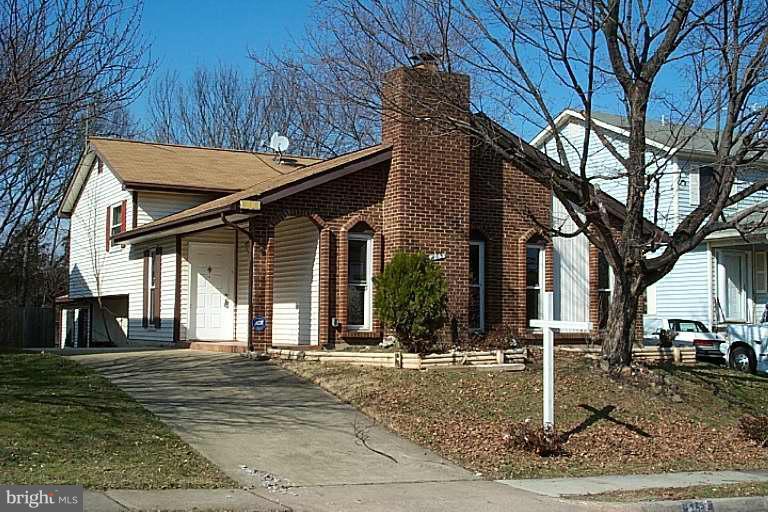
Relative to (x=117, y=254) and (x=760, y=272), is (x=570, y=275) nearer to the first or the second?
(x=117, y=254)

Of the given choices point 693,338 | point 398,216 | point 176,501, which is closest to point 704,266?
point 693,338

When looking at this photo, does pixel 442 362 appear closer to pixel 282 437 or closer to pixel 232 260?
pixel 282 437

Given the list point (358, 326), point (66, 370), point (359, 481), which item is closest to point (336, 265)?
point (358, 326)

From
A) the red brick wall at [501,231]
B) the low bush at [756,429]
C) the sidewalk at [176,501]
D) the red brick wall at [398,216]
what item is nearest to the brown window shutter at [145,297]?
the red brick wall at [398,216]

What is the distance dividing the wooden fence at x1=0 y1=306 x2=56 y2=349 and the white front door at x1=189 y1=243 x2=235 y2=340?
11688 mm

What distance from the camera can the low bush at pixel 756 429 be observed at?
1467cm

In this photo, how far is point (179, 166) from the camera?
2875 centimetres

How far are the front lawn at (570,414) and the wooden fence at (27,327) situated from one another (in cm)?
1830

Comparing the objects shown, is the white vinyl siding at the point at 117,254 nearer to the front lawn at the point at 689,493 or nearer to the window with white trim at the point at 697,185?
the front lawn at the point at 689,493

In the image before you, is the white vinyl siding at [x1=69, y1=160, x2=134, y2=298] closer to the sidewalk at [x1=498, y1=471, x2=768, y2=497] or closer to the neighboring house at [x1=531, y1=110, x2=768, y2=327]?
the neighboring house at [x1=531, y1=110, x2=768, y2=327]

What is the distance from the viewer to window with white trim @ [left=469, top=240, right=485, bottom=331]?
2112 centimetres

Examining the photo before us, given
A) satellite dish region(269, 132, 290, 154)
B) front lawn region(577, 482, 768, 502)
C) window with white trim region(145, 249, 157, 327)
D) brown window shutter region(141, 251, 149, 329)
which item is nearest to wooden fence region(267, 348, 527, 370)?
front lawn region(577, 482, 768, 502)

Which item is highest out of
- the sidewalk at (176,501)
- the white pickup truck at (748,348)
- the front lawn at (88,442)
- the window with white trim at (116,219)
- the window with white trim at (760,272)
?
the window with white trim at (116,219)

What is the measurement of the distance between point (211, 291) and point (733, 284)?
19.1 metres
